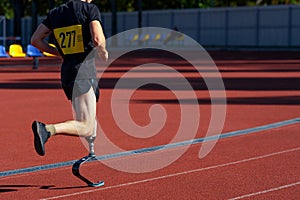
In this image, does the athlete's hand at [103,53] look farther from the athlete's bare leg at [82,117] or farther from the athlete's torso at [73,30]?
the athlete's bare leg at [82,117]

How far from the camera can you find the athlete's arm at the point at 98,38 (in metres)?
7.82

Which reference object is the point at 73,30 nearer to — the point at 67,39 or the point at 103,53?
the point at 67,39

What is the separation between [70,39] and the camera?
8.13 metres

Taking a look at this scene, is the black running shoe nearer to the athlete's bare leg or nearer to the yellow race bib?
the athlete's bare leg

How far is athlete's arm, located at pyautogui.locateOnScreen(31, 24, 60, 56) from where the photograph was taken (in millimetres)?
8312

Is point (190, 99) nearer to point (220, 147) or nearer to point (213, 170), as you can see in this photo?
point (220, 147)

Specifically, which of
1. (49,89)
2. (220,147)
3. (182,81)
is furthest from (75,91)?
(182,81)

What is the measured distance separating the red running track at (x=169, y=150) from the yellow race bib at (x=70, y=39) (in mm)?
1437

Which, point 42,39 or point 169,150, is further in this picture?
point 169,150

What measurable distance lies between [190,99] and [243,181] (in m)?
10.4

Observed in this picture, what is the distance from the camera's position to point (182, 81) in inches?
1029

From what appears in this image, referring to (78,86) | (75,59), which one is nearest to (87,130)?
(78,86)

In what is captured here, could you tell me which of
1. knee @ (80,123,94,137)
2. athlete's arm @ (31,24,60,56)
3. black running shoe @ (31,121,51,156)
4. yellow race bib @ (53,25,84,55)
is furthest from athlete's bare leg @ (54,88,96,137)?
athlete's arm @ (31,24,60,56)

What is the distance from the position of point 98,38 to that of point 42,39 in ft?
2.63
